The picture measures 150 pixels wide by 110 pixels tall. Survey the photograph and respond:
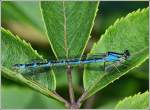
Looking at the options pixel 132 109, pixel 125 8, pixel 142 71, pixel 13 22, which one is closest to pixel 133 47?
pixel 132 109

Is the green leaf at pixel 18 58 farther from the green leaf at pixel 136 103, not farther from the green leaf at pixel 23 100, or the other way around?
the green leaf at pixel 23 100

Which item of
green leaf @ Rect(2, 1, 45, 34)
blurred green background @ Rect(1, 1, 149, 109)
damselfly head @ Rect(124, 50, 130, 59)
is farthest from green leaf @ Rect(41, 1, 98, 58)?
green leaf @ Rect(2, 1, 45, 34)

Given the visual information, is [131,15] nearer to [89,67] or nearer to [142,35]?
[142,35]

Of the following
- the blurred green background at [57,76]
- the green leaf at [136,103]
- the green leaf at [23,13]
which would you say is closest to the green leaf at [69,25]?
the green leaf at [136,103]

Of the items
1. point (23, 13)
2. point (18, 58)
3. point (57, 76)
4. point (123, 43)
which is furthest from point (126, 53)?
point (23, 13)

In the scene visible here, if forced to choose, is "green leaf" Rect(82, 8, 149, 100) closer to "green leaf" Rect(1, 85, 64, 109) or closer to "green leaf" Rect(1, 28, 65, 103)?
"green leaf" Rect(1, 28, 65, 103)
